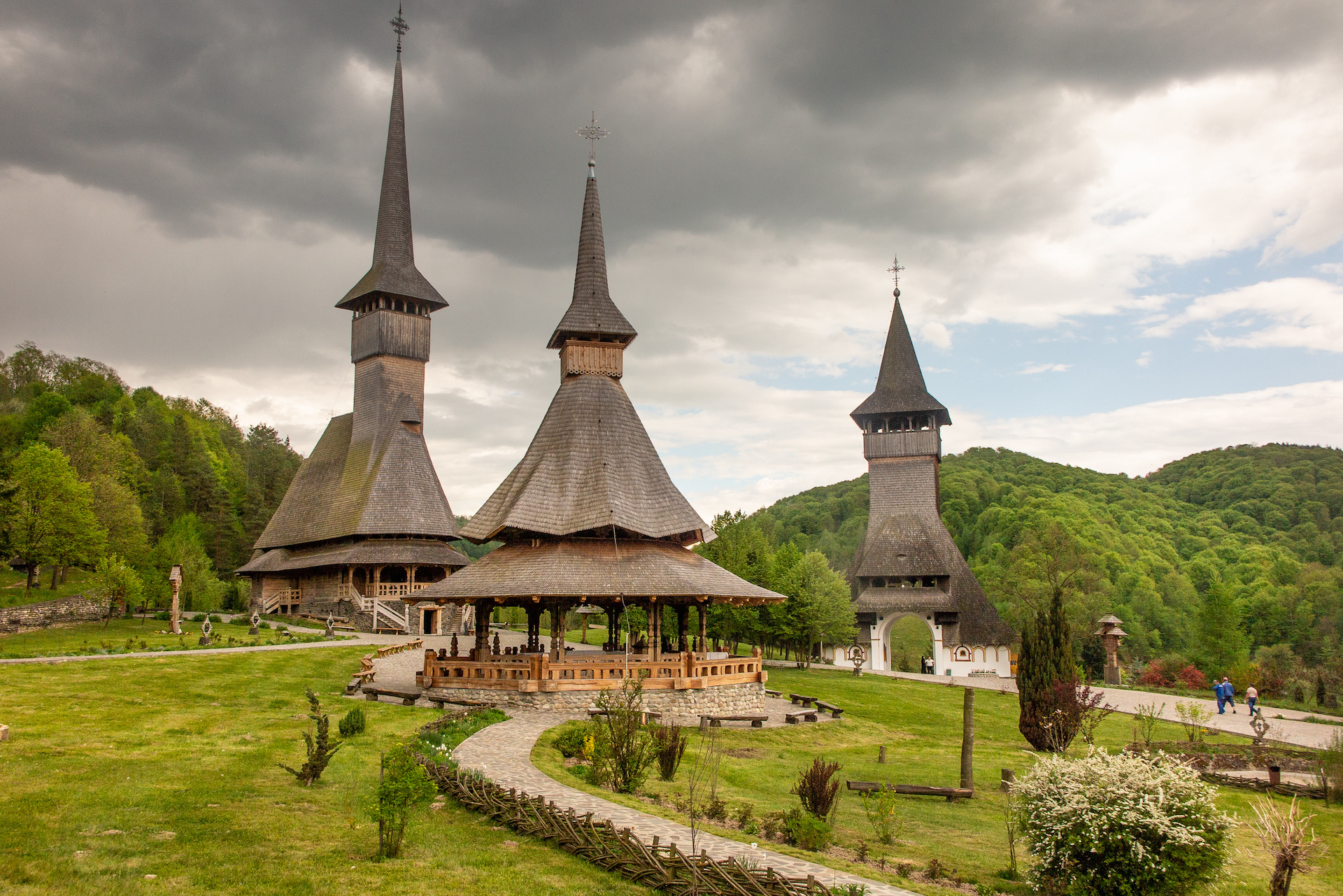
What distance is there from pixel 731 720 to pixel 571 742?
6161 millimetres

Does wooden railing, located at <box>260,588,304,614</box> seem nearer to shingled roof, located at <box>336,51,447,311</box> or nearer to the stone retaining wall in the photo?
the stone retaining wall

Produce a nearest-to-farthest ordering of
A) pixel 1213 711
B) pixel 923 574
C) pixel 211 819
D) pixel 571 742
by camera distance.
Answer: pixel 211 819
pixel 571 742
pixel 1213 711
pixel 923 574

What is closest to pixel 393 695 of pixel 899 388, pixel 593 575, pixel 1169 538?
pixel 593 575

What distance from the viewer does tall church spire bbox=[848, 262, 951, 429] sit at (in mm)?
52688

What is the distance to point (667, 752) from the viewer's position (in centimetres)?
1592

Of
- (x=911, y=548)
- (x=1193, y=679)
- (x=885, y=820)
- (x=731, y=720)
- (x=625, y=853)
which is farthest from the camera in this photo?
(x=911, y=548)

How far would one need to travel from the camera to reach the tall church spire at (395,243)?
49.3 m

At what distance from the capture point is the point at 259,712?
20000 mm

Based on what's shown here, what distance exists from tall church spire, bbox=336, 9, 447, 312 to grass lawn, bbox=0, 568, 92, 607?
776 inches

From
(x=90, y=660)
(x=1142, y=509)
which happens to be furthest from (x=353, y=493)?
(x=1142, y=509)

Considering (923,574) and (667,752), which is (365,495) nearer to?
(923,574)

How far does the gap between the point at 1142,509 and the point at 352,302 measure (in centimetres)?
6817

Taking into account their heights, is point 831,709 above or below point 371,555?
below

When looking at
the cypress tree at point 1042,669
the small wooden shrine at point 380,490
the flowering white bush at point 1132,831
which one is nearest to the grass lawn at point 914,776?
the cypress tree at point 1042,669
